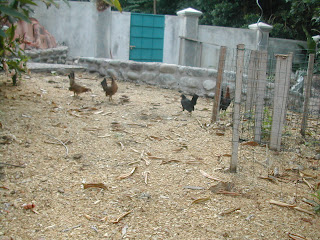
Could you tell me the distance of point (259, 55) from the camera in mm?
4406

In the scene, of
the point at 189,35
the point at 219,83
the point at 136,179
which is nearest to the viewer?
the point at 136,179

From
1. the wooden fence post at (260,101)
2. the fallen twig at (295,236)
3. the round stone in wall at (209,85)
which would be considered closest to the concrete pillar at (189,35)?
the round stone in wall at (209,85)

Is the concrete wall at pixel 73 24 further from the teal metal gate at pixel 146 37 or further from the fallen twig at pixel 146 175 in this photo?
the fallen twig at pixel 146 175

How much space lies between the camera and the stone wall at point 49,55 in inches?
362

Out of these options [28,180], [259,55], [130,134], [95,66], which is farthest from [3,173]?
[95,66]

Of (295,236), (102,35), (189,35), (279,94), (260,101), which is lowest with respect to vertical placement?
(295,236)

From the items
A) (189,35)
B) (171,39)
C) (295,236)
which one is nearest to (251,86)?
(295,236)

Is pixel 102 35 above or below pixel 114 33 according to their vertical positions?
below

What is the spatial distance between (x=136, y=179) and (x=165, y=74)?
13.6 feet

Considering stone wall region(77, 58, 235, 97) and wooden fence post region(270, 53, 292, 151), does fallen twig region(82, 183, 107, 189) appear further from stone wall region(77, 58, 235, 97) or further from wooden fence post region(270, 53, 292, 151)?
stone wall region(77, 58, 235, 97)

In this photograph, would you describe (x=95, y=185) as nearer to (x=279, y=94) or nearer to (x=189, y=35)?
(x=279, y=94)

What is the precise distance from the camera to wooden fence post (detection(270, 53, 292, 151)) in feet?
12.4

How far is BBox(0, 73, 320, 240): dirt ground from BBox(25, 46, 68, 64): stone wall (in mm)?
4593

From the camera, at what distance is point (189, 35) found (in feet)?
36.5
